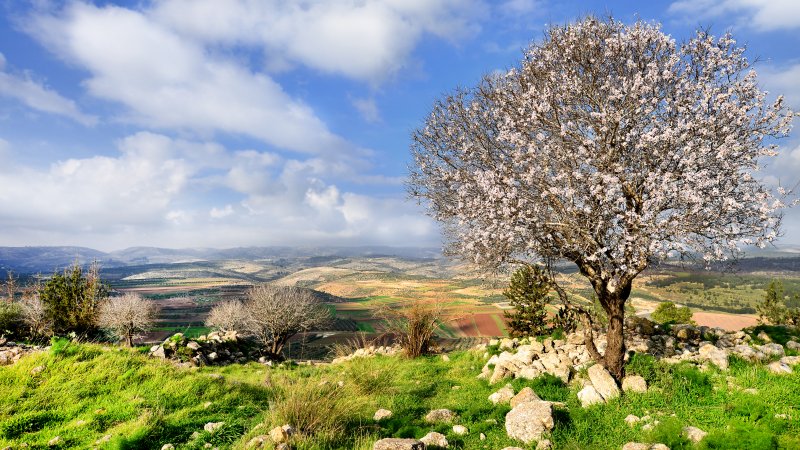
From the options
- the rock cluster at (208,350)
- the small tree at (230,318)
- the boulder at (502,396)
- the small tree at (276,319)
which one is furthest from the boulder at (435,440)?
the small tree at (230,318)

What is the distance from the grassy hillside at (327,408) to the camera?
843 centimetres

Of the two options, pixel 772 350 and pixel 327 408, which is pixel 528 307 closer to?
pixel 772 350

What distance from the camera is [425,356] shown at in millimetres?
22109

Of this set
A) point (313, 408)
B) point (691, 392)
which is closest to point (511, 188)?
Result: point (691, 392)

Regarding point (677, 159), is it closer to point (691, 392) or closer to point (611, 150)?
point (611, 150)

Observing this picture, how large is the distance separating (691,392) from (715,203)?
5554 millimetres

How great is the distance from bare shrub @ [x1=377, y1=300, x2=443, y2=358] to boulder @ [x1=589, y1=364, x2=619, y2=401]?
11.1 meters

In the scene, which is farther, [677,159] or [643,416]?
[677,159]

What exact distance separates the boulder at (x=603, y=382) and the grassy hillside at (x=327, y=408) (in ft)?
1.15

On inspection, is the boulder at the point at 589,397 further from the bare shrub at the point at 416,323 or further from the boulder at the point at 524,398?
the bare shrub at the point at 416,323

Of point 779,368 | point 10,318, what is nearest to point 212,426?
point 779,368

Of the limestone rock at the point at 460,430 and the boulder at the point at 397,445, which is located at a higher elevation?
the boulder at the point at 397,445

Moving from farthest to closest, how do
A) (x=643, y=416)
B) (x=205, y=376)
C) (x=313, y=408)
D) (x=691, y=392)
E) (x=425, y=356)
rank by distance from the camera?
(x=425, y=356) → (x=205, y=376) → (x=691, y=392) → (x=643, y=416) → (x=313, y=408)

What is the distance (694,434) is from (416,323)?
15.4 metres
